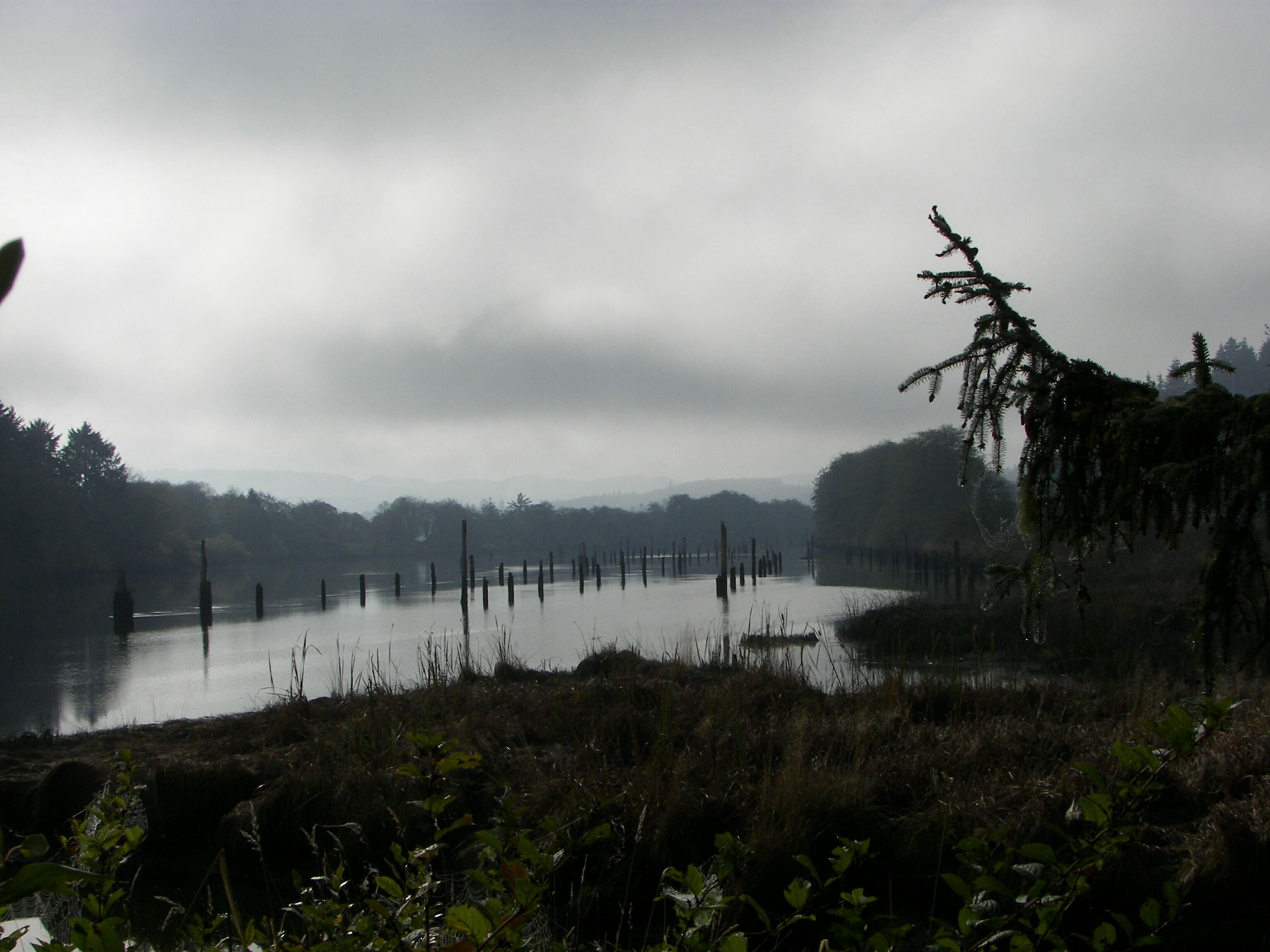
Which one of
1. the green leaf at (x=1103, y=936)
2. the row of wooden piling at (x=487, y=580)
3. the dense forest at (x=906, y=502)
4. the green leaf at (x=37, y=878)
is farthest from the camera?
the dense forest at (x=906, y=502)

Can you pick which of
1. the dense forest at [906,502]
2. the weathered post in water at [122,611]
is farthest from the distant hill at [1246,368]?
the weathered post in water at [122,611]

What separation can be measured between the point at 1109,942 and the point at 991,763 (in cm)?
575

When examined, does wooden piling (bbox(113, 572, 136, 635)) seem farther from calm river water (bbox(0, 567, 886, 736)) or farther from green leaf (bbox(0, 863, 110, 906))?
green leaf (bbox(0, 863, 110, 906))

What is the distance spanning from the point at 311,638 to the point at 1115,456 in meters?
30.0

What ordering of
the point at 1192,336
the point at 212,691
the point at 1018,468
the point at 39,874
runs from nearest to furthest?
the point at 39,874
the point at 1192,336
the point at 1018,468
the point at 212,691

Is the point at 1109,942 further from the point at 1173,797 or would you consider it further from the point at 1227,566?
the point at 1173,797

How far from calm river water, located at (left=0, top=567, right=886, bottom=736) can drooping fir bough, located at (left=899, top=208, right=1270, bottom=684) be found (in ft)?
20.3

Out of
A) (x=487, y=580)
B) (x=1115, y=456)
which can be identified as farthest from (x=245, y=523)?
(x=1115, y=456)

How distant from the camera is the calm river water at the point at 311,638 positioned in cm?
1664

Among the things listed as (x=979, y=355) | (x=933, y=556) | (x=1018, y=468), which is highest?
(x=979, y=355)

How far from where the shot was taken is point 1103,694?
9.55 metres

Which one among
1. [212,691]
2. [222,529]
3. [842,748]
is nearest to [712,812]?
[842,748]

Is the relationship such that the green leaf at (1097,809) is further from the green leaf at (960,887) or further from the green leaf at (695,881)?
the green leaf at (695,881)

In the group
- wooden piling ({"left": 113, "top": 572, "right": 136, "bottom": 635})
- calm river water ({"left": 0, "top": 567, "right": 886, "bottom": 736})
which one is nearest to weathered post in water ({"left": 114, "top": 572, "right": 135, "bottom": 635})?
wooden piling ({"left": 113, "top": 572, "right": 136, "bottom": 635})
